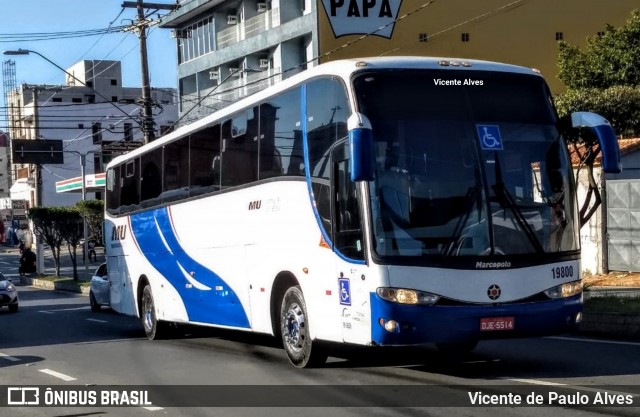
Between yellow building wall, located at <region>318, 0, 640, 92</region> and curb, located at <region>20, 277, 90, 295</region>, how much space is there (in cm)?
1419

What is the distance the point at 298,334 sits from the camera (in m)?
11.7

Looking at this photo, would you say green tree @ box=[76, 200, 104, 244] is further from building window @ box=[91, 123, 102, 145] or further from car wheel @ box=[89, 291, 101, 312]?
building window @ box=[91, 123, 102, 145]

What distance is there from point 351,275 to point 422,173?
4.40 feet

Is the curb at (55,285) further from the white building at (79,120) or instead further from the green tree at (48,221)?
the white building at (79,120)

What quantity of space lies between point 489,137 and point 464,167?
47cm

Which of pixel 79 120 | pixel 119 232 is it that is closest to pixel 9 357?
pixel 119 232

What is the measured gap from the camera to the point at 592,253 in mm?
23031

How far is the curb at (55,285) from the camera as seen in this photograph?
38491mm

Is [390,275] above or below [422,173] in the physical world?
below

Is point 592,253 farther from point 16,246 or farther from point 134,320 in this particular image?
point 16,246

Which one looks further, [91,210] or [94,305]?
[91,210]

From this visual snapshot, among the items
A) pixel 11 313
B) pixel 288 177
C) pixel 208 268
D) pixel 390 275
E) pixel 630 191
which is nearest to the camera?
pixel 390 275

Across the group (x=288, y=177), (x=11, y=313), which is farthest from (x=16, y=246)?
(x=288, y=177)

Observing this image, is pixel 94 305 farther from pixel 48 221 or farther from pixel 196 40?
pixel 196 40
